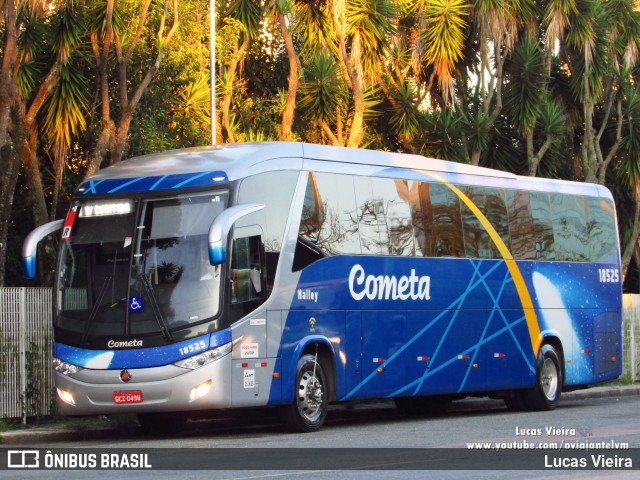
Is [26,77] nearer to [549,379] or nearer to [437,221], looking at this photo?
[437,221]

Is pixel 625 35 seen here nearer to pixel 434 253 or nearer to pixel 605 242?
pixel 605 242

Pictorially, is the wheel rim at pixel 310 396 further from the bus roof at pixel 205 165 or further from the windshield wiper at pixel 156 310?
the bus roof at pixel 205 165

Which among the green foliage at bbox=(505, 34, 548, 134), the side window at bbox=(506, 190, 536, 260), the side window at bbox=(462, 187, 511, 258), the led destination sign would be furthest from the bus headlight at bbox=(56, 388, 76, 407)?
the green foliage at bbox=(505, 34, 548, 134)

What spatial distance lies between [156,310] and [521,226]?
8.05 m

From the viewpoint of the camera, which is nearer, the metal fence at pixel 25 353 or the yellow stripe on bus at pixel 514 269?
the metal fence at pixel 25 353

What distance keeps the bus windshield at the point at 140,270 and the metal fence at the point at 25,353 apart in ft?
5.30

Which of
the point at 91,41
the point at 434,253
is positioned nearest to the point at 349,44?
the point at 91,41

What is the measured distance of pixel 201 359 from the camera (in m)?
15.3

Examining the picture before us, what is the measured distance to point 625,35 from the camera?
114ft

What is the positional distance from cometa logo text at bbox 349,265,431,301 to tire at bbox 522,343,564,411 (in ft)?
11.4

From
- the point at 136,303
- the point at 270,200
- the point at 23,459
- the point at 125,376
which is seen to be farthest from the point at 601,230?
the point at 23,459

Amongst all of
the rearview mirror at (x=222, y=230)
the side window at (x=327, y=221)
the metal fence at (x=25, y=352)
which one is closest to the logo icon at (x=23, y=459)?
the metal fence at (x=25, y=352)

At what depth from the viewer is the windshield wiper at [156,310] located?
50.3 feet

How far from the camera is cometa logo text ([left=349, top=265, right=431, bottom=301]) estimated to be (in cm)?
1778
